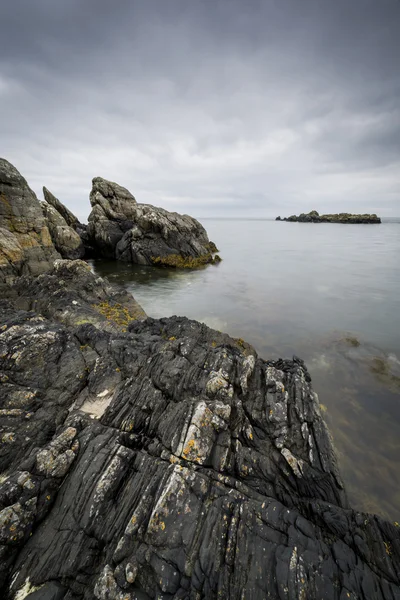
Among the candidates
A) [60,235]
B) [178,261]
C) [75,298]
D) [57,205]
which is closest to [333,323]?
[75,298]

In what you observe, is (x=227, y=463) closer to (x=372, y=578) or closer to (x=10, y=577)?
(x=372, y=578)

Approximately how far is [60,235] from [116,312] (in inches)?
1291

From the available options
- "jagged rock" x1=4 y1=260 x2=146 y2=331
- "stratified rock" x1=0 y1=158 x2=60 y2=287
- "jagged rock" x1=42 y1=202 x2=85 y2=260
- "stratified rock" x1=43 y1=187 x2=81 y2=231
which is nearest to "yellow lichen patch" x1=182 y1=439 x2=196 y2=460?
"jagged rock" x1=4 y1=260 x2=146 y2=331

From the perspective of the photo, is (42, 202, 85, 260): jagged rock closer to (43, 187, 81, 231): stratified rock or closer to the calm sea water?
the calm sea water

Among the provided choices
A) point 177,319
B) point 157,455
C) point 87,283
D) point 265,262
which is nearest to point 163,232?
point 265,262

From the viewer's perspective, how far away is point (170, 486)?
593 cm

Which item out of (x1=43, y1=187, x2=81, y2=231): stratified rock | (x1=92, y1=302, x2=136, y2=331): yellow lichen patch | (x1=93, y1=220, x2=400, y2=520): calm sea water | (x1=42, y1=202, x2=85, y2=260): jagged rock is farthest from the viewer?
(x1=43, y1=187, x2=81, y2=231): stratified rock

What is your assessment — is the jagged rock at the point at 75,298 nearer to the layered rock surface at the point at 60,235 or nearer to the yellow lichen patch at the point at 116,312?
the yellow lichen patch at the point at 116,312

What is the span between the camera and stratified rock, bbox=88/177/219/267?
150 ft

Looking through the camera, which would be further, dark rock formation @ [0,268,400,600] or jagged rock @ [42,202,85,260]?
jagged rock @ [42,202,85,260]

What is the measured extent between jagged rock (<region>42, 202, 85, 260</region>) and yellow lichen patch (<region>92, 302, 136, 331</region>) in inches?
1187

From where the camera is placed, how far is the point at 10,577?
195 inches

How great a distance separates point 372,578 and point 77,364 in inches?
391

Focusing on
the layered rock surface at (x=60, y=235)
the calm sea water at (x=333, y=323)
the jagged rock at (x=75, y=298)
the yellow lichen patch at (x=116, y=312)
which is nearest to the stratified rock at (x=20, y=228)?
the jagged rock at (x=75, y=298)
